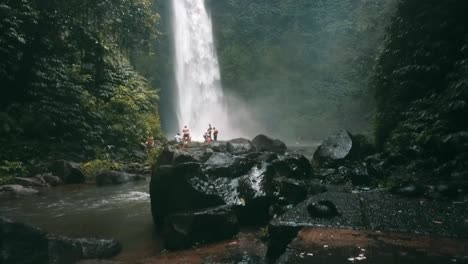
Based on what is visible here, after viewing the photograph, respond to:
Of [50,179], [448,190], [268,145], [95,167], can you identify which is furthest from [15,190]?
[268,145]

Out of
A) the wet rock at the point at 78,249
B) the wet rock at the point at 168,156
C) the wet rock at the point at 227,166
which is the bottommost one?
the wet rock at the point at 78,249

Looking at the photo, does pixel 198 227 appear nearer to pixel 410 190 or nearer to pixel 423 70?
pixel 410 190

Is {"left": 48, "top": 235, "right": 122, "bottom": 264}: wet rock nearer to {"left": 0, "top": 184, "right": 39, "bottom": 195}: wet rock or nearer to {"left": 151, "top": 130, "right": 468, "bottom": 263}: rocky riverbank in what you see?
{"left": 151, "top": 130, "right": 468, "bottom": 263}: rocky riverbank

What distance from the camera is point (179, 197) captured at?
683 centimetres

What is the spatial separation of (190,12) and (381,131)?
114 ft

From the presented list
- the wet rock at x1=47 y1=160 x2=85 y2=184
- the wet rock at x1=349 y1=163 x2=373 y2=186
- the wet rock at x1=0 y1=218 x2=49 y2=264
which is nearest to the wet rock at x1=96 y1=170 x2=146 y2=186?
the wet rock at x1=47 y1=160 x2=85 y2=184

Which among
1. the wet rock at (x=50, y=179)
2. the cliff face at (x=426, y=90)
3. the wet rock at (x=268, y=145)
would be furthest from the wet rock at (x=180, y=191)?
the wet rock at (x=268, y=145)

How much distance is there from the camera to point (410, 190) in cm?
650

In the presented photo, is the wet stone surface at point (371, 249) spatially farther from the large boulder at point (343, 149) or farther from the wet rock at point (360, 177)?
the large boulder at point (343, 149)

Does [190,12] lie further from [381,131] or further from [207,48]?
[381,131]

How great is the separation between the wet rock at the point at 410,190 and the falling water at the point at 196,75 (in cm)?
3197

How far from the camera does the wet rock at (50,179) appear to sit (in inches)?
498

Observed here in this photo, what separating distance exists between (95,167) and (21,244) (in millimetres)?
9991

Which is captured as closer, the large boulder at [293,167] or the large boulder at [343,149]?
the large boulder at [293,167]
